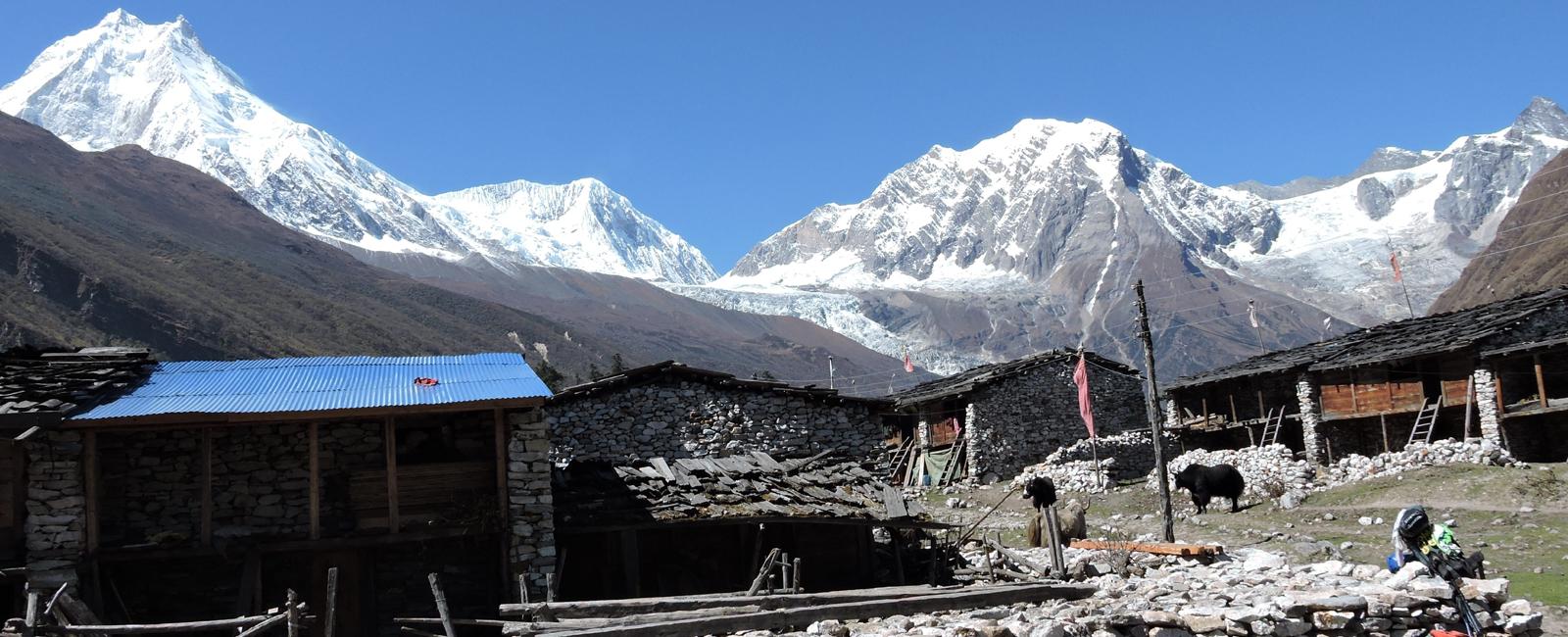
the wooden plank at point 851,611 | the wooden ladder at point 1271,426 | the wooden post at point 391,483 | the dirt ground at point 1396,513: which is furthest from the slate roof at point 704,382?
the wooden ladder at point 1271,426

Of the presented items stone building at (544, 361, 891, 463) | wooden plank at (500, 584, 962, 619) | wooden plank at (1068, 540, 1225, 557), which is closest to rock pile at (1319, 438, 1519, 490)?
wooden plank at (1068, 540, 1225, 557)

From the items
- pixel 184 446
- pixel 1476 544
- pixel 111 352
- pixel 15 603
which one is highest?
pixel 111 352

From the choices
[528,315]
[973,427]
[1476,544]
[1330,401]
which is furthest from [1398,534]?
[528,315]

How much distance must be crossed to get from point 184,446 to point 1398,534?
66.6ft

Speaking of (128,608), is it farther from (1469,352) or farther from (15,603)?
(1469,352)

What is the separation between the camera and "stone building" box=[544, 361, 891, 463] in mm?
30047

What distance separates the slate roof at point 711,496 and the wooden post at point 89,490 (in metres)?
7.90

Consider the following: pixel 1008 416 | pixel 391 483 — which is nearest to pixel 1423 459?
pixel 1008 416

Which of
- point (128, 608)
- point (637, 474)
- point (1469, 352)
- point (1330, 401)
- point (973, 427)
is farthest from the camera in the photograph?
point (973, 427)

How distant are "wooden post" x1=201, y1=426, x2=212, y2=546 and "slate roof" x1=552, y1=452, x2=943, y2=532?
616 cm

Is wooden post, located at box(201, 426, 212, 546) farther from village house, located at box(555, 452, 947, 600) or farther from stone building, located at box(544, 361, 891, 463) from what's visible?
stone building, located at box(544, 361, 891, 463)

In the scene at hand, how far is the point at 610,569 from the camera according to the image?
73.6 feet

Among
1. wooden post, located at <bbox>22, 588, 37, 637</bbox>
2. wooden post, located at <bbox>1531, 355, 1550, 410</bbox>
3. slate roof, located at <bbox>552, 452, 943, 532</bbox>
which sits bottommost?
wooden post, located at <bbox>22, 588, 37, 637</bbox>

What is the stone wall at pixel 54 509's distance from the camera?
18219 millimetres
